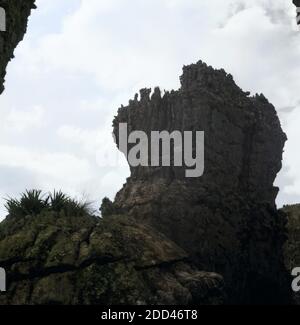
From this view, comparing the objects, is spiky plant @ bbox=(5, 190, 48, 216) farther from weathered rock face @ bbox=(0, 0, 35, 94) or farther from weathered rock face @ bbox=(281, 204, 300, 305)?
weathered rock face @ bbox=(281, 204, 300, 305)

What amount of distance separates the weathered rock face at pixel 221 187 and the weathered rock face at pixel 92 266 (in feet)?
28.6

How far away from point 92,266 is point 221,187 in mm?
14980

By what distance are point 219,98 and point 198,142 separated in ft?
12.8

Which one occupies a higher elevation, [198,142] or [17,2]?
[198,142]

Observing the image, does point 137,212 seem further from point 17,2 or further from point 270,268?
point 17,2

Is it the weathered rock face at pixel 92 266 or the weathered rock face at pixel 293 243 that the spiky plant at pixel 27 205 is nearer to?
the weathered rock face at pixel 92 266

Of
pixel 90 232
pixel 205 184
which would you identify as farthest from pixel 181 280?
pixel 205 184

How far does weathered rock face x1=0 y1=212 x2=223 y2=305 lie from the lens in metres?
15.2

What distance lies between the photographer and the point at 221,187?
96.1 feet

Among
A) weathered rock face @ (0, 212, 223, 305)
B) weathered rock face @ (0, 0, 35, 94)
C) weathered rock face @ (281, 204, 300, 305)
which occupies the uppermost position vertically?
weathered rock face @ (0, 0, 35, 94)

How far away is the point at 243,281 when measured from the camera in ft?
92.5

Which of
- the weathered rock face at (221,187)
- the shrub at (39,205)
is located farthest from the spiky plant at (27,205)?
the weathered rock face at (221,187)

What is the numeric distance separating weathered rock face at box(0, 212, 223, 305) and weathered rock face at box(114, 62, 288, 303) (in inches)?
344

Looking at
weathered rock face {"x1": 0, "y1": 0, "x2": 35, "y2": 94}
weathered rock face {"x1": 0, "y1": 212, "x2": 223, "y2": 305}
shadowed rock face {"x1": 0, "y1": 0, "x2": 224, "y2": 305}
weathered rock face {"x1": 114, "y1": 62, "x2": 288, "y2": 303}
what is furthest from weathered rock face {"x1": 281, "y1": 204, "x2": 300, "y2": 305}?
weathered rock face {"x1": 0, "y1": 0, "x2": 35, "y2": 94}
